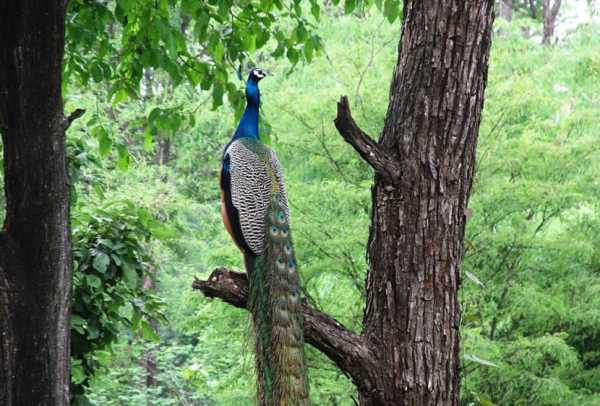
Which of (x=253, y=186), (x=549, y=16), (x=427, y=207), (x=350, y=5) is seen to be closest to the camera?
(x=427, y=207)

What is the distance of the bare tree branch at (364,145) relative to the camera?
8.80 feet

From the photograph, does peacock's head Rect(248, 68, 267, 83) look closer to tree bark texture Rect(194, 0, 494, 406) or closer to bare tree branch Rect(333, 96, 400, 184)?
tree bark texture Rect(194, 0, 494, 406)

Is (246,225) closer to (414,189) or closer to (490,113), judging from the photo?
(414,189)

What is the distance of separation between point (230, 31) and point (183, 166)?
803 cm

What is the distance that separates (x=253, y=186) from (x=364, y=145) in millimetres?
1115

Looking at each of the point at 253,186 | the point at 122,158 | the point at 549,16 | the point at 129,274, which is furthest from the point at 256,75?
the point at 549,16

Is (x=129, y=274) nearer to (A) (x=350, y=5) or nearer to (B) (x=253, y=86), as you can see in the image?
(B) (x=253, y=86)

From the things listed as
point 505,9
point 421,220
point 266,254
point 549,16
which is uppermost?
point 505,9

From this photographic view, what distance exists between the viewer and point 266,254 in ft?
11.7

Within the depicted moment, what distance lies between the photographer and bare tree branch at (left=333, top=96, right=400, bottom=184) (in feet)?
8.80

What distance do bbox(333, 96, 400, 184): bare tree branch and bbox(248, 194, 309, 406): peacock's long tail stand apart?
0.63 meters

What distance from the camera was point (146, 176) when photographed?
11383mm

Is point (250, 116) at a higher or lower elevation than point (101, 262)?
higher

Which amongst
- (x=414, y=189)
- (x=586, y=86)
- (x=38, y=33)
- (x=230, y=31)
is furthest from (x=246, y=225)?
(x=586, y=86)
